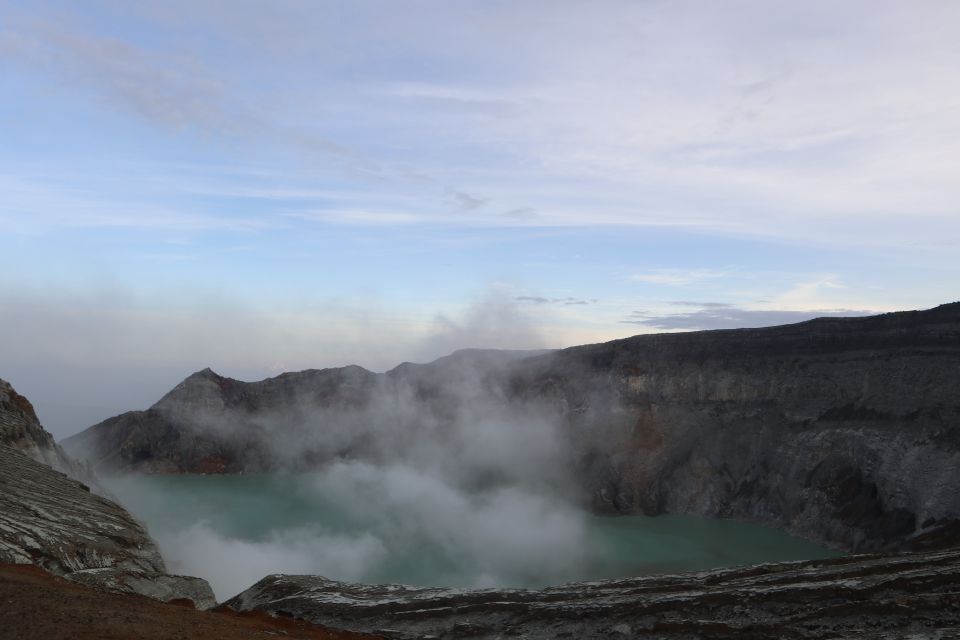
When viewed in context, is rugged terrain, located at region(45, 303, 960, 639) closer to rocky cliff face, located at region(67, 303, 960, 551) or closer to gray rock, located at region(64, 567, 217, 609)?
rocky cliff face, located at region(67, 303, 960, 551)

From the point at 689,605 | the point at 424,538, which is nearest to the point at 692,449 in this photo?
the point at 424,538

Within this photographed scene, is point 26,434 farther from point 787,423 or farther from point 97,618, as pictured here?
point 787,423

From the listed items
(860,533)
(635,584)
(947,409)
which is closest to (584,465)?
(860,533)

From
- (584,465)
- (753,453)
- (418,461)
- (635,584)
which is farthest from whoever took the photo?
(418,461)

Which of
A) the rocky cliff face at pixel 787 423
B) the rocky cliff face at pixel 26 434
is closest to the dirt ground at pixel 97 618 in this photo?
the rocky cliff face at pixel 26 434

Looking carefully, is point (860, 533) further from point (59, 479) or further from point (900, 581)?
point (59, 479)

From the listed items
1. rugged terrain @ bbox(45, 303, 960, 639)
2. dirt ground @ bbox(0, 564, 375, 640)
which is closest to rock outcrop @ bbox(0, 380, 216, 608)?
dirt ground @ bbox(0, 564, 375, 640)
